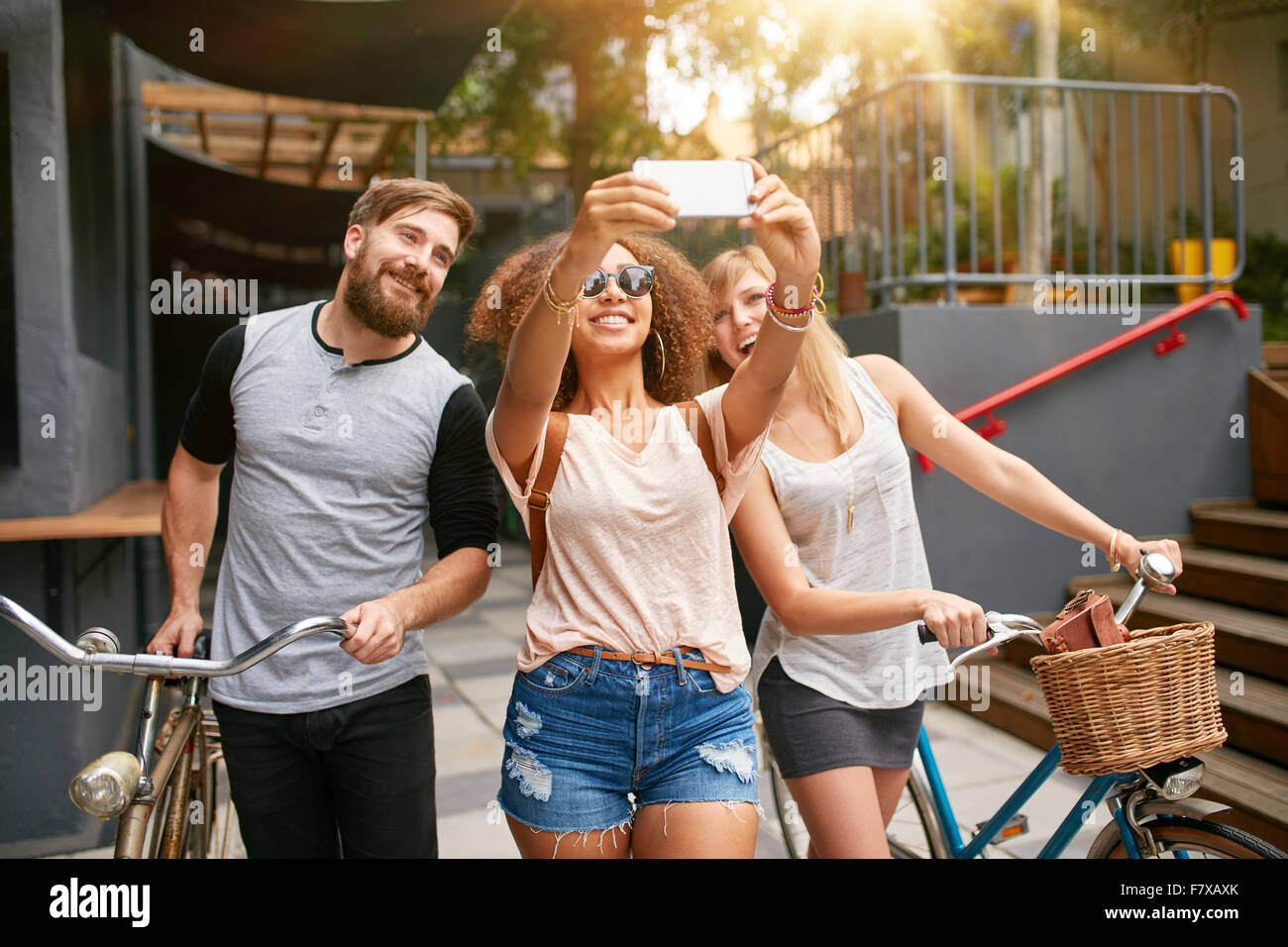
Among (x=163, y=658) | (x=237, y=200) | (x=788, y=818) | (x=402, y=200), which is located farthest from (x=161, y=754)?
(x=237, y=200)

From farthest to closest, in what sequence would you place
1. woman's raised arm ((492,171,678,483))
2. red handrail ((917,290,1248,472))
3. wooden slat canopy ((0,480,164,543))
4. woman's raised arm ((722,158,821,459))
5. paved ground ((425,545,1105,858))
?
red handrail ((917,290,1248,472))
paved ground ((425,545,1105,858))
wooden slat canopy ((0,480,164,543))
woman's raised arm ((722,158,821,459))
woman's raised arm ((492,171,678,483))

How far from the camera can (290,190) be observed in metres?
6.71

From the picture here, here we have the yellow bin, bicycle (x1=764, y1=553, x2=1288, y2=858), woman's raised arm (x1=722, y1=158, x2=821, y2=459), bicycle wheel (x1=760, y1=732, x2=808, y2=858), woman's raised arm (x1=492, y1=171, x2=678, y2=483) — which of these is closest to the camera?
woman's raised arm (x1=492, y1=171, x2=678, y2=483)

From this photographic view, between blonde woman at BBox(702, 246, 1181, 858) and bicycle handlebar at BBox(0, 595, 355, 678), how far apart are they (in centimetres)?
80

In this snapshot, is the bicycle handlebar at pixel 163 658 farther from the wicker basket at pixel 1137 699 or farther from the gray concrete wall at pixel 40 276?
the gray concrete wall at pixel 40 276

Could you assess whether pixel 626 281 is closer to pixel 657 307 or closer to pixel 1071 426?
pixel 657 307

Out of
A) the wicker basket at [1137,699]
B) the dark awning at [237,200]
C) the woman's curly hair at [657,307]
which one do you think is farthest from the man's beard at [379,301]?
the dark awning at [237,200]

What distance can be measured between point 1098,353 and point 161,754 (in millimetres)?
3967

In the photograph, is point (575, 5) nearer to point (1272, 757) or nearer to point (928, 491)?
point (928, 491)

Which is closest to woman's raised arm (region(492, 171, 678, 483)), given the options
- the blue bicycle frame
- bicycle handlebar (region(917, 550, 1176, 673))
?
bicycle handlebar (region(917, 550, 1176, 673))

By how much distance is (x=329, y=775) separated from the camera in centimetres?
196

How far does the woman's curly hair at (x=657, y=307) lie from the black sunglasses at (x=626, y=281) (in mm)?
150

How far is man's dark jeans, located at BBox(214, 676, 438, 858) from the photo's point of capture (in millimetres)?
1908

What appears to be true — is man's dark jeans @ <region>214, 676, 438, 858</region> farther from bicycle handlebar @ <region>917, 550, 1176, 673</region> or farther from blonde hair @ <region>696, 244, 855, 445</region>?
bicycle handlebar @ <region>917, 550, 1176, 673</region>
